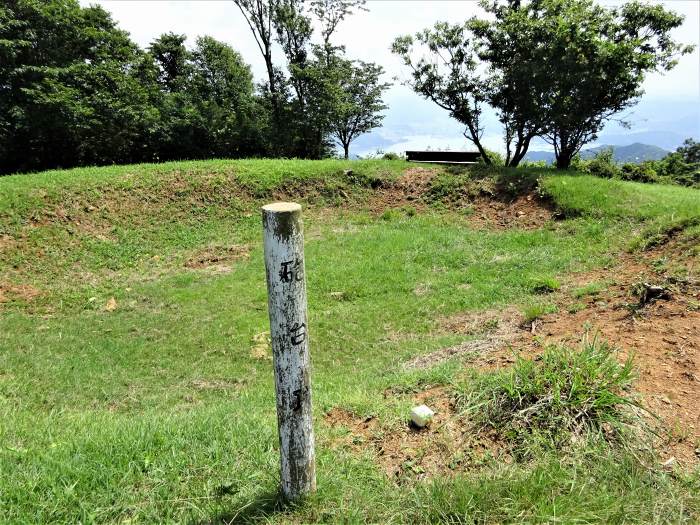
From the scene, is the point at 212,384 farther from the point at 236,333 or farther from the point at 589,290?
the point at 589,290

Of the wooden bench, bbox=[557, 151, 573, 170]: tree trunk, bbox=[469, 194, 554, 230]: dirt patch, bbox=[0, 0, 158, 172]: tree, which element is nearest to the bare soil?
bbox=[469, 194, 554, 230]: dirt patch

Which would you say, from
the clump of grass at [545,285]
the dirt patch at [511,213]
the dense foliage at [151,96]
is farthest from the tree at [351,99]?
the clump of grass at [545,285]

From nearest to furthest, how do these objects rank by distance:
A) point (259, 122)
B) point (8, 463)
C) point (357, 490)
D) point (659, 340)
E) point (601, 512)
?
1. point (601, 512)
2. point (357, 490)
3. point (8, 463)
4. point (659, 340)
5. point (259, 122)

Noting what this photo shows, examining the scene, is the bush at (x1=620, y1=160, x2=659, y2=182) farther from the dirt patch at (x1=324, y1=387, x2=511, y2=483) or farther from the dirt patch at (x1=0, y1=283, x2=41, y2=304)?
the dirt patch at (x1=0, y1=283, x2=41, y2=304)

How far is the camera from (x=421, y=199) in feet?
42.0

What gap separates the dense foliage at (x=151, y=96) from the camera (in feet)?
52.6

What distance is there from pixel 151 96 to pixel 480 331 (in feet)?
63.3

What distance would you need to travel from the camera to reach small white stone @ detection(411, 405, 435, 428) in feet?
10.4

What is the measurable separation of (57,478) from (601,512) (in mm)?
3037

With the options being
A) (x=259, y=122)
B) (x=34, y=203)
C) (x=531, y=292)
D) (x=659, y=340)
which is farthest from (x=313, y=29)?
(x=659, y=340)

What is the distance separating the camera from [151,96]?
1978cm

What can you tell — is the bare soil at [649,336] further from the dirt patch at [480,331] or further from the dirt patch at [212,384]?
the dirt patch at [212,384]

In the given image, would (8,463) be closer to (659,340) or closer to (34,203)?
(659,340)

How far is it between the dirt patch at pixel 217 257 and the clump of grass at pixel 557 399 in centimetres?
739
